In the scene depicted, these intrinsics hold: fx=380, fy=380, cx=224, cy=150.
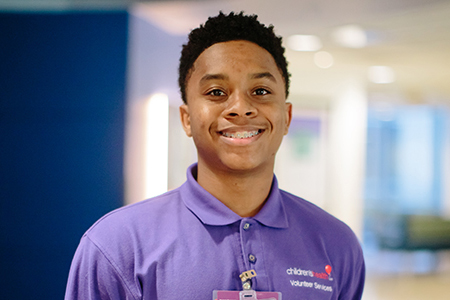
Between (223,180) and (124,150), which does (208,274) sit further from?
(124,150)

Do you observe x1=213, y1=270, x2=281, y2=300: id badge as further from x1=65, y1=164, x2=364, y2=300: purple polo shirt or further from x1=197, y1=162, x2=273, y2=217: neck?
x1=197, y1=162, x2=273, y2=217: neck

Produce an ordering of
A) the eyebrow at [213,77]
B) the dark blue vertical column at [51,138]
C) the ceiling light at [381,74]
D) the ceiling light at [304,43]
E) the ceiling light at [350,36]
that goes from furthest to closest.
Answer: the ceiling light at [381,74] → the ceiling light at [304,43] → the ceiling light at [350,36] → the dark blue vertical column at [51,138] → the eyebrow at [213,77]

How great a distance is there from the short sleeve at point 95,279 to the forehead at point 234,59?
1.96 feet

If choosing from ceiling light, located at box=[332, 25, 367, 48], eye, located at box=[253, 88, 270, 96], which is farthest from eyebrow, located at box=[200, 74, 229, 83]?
ceiling light, located at box=[332, 25, 367, 48]

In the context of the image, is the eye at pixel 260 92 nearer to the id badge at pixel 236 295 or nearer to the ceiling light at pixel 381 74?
the id badge at pixel 236 295

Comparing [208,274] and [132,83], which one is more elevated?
[132,83]

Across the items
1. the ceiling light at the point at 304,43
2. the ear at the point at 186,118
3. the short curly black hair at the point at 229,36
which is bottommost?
the ear at the point at 186,118

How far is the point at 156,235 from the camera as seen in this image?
1.06m

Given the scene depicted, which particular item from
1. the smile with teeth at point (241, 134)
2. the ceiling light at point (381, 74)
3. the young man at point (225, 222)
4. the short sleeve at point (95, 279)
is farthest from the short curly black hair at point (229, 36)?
the ceiling light at point (381, 74)

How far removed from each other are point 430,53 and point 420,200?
5.44 ft

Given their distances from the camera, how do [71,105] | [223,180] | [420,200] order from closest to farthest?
1. [223,180]
2. [71,105]
3. [420,200]

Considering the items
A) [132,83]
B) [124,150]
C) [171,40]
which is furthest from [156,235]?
[171,40]

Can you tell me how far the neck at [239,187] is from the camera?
113cm

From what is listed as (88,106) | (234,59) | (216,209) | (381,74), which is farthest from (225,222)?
(381,74)
